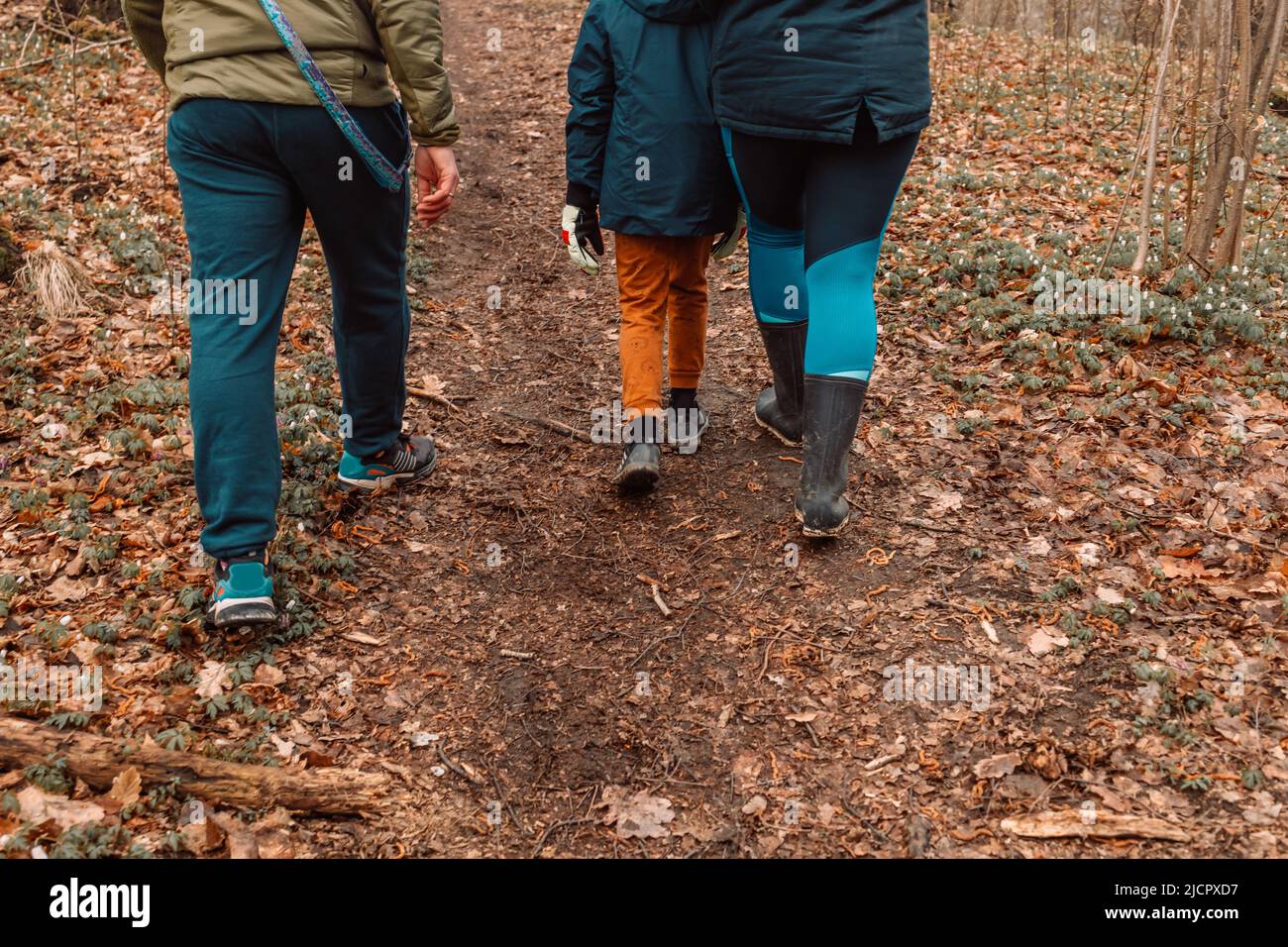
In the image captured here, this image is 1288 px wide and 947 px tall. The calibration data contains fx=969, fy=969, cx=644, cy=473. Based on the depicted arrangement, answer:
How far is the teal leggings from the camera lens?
10.7ft

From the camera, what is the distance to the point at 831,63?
3.08 metres

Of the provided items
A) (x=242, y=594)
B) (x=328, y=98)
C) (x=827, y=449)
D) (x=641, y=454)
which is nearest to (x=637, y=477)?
(x=641, y=454)

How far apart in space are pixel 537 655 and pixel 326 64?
6.66ft

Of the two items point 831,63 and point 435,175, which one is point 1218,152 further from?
point 435,175

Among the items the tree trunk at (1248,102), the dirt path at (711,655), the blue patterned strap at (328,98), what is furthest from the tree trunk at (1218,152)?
the blue patterned strap at (328,98)

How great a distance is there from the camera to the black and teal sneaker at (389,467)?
4.06 meters

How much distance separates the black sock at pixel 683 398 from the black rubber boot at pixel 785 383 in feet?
1.15

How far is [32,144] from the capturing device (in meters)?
6.95

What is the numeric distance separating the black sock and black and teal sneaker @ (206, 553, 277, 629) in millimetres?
1952

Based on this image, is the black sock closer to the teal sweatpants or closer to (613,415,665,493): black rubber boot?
(613,415,665,493): black rubber boot

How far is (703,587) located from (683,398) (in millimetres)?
1074

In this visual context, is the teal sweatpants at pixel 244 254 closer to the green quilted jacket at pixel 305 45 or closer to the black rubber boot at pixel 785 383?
the green quilted jacket at pixel 305 45
